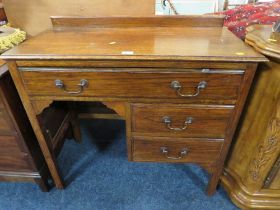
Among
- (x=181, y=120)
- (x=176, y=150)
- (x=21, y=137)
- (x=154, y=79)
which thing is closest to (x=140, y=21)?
(x=154, y=79)

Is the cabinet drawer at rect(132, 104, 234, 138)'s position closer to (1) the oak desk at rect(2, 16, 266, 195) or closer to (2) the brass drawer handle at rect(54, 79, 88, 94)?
(1) the oak desk at rect(2, 16, 266, 195)

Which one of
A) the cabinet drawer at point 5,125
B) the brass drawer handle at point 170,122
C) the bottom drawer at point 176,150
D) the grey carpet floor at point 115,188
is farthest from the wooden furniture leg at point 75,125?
the brass drawer handle at point 170,122

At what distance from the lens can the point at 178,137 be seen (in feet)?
3.01

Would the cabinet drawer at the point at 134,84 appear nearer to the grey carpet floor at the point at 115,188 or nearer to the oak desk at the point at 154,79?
the oak desk at the point at 154,79

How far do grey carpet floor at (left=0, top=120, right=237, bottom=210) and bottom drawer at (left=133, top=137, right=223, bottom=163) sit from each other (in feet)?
0.99

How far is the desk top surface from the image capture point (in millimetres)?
696

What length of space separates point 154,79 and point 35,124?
1.78 feet

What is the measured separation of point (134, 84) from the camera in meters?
0.76

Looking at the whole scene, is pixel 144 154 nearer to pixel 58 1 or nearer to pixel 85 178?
pixel 85 178

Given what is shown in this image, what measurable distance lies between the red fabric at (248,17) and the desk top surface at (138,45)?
0.15m

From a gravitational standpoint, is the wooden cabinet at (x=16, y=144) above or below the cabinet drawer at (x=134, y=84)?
below

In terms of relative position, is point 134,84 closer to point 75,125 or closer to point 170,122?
point 170,122

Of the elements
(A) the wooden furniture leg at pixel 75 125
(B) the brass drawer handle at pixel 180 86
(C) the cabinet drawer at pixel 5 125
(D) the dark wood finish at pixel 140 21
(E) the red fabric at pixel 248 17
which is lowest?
(A) the wooden furniture leg at pixel 75 125

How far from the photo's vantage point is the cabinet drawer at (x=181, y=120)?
2.69 feet
